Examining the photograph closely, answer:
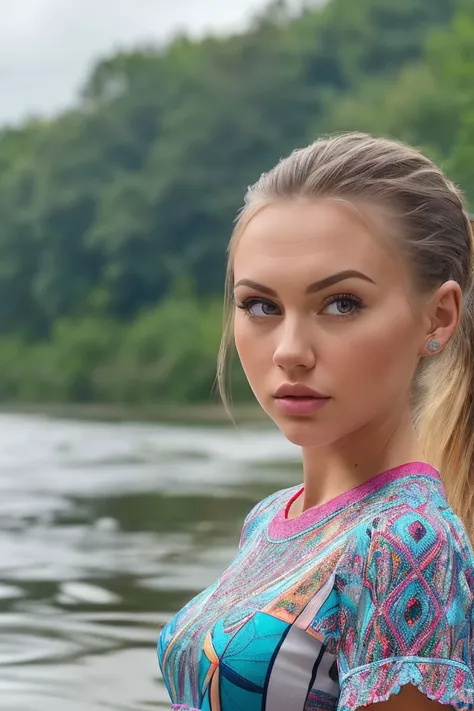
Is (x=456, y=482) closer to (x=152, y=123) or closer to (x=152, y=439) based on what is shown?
(x=152, y=439)

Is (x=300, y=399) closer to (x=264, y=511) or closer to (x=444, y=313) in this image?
(x=444, y=313)

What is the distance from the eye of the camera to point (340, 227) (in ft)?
6.41

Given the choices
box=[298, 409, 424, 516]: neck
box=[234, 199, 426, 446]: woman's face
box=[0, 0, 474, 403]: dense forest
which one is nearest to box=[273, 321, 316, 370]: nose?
box=[234, 199, 426, 446]: woman's face

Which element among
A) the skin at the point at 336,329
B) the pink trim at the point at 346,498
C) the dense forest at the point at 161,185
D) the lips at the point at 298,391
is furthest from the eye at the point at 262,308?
the dense forest at the point at 161,185

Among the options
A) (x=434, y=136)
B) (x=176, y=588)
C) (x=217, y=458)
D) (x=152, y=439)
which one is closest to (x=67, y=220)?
(x=434, y=136)

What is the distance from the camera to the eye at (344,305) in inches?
76.8

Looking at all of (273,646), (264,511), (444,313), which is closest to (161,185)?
(264,511)

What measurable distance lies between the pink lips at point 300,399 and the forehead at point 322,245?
5.7 inches

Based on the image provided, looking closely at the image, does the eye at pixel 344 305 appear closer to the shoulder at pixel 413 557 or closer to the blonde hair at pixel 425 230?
the blonde hair at pixel 425 230

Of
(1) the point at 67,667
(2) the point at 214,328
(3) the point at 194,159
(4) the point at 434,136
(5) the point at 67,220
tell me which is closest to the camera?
(1) the point at 67,667

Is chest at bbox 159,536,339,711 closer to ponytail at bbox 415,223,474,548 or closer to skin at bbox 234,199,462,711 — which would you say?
skin at bbox 234,199,462,711

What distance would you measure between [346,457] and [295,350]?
0.21 metres

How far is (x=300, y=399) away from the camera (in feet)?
6.46

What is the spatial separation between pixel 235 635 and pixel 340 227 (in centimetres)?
54
